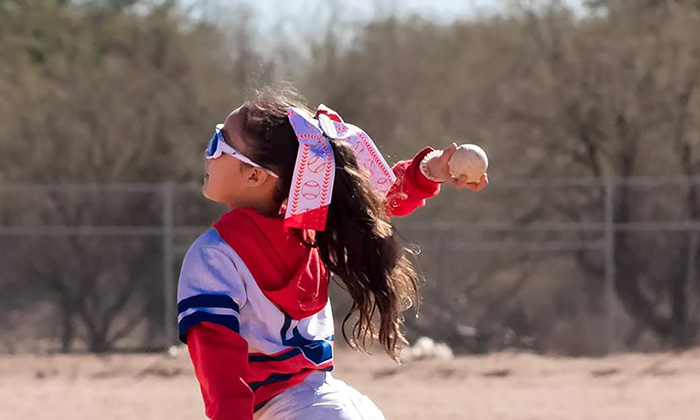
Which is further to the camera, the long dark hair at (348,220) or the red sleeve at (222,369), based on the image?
Result: the long dark hair at (348,220)

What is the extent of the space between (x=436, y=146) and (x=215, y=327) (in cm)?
1490

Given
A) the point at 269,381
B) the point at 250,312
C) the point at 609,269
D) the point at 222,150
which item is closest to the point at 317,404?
the point at 269,381

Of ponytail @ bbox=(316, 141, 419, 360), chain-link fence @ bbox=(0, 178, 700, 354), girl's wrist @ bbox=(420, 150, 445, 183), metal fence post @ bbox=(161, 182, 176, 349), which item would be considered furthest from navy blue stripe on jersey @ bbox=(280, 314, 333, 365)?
chain-link fence @ bbox=(0, 178, 700, 354)

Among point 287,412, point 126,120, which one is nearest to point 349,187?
point 287,412

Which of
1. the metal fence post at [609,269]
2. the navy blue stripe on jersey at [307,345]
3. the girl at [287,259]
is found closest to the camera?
the girl at [287,259]

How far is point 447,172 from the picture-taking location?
123 inches

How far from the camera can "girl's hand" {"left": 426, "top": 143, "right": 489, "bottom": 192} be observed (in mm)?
3033

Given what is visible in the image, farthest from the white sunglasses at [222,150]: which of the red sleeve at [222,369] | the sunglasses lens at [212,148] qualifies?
the red sleeve at [222,369]

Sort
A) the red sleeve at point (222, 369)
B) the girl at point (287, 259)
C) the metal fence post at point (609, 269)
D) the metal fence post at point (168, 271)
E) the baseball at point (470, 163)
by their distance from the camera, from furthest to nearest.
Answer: the metal fence post at point (168, 271)
the metal fence post at point (609, 269)
the baseball at point (470, 163)
the girl at point (287, 259)
the red sleeve at point (222, 369)

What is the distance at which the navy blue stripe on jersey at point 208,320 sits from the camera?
2602mm

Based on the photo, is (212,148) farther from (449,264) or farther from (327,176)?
(449,264)

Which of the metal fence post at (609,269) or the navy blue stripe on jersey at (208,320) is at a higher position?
the navy blue stripe on jersey at (208,320)

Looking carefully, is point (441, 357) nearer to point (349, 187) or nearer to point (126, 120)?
point (126, 120)

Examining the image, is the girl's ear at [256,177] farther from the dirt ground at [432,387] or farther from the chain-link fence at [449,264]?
the chain-link fence at [449,264]
